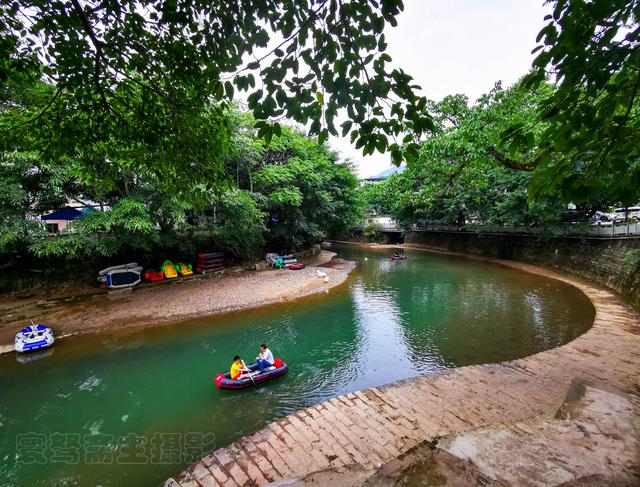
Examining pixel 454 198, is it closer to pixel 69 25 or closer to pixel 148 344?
pixel 148 344

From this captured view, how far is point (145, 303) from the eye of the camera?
Result: 1228 centimetres

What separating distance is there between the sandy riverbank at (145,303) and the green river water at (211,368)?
0.86 metres

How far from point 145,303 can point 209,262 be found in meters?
4.73

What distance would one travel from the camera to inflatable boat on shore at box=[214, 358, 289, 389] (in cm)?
681

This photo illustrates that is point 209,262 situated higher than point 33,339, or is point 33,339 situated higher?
point 209,262

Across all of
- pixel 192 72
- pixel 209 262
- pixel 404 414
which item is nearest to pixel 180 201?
pixel 192 72

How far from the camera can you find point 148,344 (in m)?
9.45

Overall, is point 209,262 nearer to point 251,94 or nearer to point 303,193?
point 303,193

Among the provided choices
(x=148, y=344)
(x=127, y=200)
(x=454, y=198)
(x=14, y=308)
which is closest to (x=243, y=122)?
(x=127, y=200)

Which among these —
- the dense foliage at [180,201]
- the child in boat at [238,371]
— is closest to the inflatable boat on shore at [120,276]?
the dense foliage at [180,201]

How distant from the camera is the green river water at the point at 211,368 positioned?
5250 mm

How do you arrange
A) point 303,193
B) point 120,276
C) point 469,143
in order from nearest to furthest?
point 469,143
point 120,276
point 303,193

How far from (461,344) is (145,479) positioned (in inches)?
320

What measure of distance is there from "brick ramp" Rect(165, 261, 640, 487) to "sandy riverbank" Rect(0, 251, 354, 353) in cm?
803
